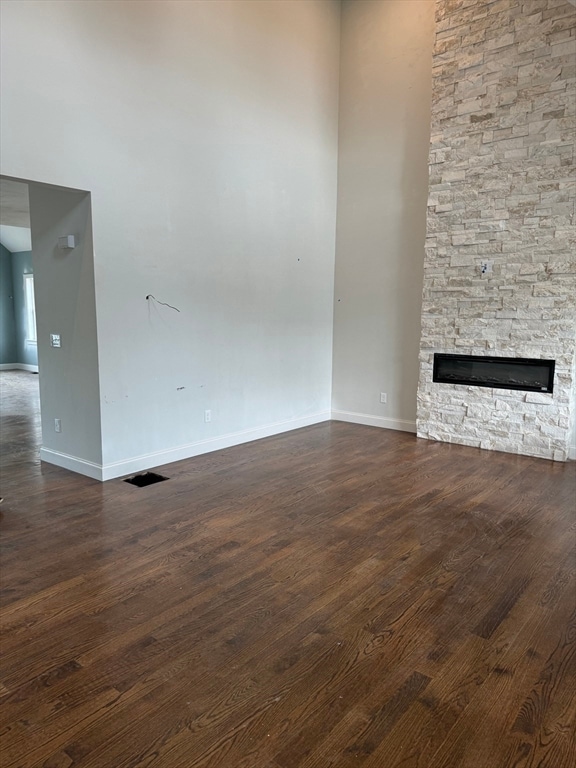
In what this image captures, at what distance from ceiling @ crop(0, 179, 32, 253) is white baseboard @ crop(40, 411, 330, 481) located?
7.10ft

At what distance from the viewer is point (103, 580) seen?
2.57 m

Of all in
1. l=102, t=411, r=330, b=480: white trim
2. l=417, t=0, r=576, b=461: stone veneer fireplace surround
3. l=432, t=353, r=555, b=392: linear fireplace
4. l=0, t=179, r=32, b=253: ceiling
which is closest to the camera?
l=102, t=411, r=330, b=480: white trim

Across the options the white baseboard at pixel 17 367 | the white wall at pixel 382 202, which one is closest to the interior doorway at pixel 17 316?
the white baseboard at pixel 17 367

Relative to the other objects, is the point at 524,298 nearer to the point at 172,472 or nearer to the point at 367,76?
the point at 367,76

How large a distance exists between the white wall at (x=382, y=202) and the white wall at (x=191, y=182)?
0.83 ft

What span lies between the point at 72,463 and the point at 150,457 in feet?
2.08

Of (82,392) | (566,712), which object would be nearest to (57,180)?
(82,392)

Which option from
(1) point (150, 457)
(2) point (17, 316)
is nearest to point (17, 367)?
(2) point (17, 316)

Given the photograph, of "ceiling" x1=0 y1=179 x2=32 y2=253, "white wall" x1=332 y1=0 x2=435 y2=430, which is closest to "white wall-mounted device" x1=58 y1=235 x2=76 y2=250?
"ceiling" x1=0 y1=179 x2=32 y2=253

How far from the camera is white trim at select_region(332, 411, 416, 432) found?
5875 mm

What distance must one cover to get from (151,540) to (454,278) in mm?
3875

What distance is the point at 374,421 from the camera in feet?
20.2

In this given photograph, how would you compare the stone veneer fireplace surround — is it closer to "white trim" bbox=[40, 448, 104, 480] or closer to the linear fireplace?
the linear fireplace

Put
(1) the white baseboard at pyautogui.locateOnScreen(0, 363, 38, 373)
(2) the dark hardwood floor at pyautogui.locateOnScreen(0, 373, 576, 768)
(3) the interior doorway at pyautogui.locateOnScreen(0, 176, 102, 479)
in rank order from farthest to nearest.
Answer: (1) the white baseboard at pyautogui.locateOnScreen(0, 363, 38, 373)
(3) the interior doorway at pyautogui.locateOnScreen(0, 176, 102, 479)
(2) the dark hardwood floor at pyautogui.locateOnScreen(0, 373, 576, 768)
